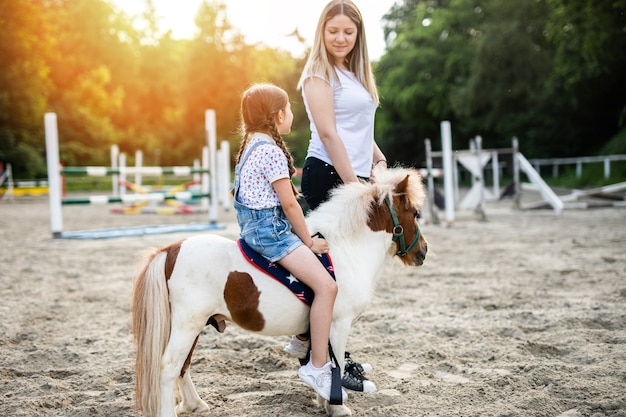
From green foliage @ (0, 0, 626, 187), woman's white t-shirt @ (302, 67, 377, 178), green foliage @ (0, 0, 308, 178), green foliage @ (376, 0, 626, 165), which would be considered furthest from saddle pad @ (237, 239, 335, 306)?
green foliage @ (0, 0, 308, 178)

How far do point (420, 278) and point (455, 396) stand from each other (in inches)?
116

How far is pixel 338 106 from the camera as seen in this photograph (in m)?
2.79

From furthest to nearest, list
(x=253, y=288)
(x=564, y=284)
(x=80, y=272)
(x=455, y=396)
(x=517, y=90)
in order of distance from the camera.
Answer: (x=517, y=90) → (x=80, y=272) → (x=564, y=284) → (x=455, y=396) → (x=253, y=288)

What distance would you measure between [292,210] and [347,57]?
3.15ft

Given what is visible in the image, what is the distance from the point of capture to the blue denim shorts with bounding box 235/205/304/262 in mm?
2369

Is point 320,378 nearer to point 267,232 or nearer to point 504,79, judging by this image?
point 267,232

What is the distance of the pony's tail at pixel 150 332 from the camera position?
7.52 feet

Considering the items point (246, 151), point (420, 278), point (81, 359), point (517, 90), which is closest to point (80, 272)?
point (81, 359)

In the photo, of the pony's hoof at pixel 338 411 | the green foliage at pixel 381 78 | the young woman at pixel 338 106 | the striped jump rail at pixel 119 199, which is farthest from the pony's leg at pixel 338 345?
the green foliage at pixel 381 78

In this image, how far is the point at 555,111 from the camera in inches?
983

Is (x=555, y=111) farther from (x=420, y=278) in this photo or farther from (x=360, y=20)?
(x=360, y=20)

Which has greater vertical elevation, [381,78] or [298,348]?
[381,78]

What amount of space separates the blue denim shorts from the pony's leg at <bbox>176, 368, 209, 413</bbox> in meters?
0.64

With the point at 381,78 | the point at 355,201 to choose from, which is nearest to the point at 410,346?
the point at 355,201
